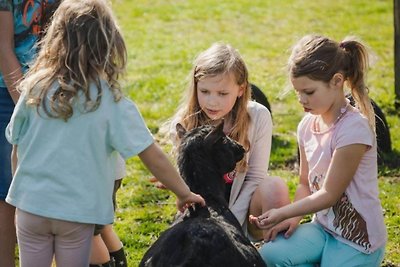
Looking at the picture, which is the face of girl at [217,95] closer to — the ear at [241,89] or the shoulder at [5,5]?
the ear at [241,89]

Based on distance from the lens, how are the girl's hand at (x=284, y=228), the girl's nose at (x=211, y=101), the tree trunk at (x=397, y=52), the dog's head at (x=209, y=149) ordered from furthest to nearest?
the tree trunk at (x=397, y=52) < the girl's nose at (x=211, y=101) < the girl's hand at (x=284, y=228) < the dog's head at (x=209, y=149)

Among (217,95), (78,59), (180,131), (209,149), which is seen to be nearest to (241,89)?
(217,95)

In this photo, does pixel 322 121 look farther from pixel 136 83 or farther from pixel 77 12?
pixel 136 83

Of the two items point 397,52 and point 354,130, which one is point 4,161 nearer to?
point 354,130

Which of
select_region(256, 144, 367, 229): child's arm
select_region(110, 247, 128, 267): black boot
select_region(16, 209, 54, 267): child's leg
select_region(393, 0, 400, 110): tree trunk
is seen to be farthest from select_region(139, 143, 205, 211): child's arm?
select_region(393, 0, 400, 110): tree trunk

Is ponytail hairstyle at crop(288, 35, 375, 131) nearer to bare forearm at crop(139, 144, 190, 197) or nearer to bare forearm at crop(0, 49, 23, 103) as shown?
bare forearm at crop(139, 144, 190, 197)

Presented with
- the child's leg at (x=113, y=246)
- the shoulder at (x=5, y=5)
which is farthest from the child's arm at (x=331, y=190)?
the shoulder at (x=5, y=5)

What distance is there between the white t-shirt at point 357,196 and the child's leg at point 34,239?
→ 1.61 meters

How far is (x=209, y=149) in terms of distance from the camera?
14.4 feet

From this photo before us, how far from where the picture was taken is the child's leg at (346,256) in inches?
176

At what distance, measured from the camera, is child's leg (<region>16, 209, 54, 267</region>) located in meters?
3.88

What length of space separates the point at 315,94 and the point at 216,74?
73 centimetres

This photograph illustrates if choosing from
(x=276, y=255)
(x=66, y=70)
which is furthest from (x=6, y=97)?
(x=276, y=255)

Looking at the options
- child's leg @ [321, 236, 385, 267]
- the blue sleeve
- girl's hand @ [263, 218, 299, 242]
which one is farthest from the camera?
girl's hand @ [263, 218, 299, 242]
